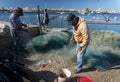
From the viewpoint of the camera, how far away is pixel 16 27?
1291cm

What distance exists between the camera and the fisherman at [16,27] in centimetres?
1274

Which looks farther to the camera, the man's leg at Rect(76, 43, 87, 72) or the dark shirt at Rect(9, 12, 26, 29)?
the dark shirt at Rect(9, 12, 26, 29)

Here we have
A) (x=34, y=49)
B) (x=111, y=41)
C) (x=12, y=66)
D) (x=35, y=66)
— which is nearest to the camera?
(x=12, y=66)

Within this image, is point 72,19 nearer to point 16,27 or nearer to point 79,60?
point 79,60

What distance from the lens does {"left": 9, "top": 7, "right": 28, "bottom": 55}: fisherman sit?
12742 millimetres

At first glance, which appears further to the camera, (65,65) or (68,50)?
(68,50)

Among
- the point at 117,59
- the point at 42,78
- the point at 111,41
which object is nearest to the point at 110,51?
the point at 117,59

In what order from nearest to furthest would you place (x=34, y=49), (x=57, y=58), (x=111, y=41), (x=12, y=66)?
(x=12, y=66) < (x=57, y=58) < (x=34, y=49) < (x=111, y=41)

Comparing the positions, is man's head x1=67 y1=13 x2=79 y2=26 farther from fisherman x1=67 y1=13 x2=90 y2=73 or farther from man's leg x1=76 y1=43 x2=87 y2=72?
man's leg x1=76 y1=43 x2=87 y2=72

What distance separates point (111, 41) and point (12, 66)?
6617 mm

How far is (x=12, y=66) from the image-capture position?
8953 mm

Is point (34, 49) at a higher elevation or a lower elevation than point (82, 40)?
lower

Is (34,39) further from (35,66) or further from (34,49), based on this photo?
(35,66)

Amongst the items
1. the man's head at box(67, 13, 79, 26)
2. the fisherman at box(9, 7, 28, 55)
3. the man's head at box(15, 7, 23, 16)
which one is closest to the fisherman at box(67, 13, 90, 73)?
the man's head at box(67, 13, 79, 26)
